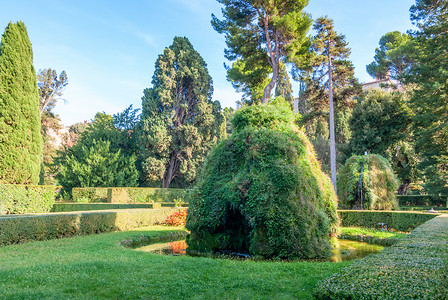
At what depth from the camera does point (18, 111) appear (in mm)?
16719

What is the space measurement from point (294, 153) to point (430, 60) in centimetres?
1928

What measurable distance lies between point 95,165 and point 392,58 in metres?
39.6

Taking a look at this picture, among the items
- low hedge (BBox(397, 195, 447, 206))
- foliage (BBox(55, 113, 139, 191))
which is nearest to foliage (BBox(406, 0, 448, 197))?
low hedge (BBox(397, 195, 447, 206))

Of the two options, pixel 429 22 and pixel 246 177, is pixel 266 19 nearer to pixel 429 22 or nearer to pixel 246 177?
pixel 429 22

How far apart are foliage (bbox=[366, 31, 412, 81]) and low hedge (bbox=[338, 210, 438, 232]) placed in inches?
960

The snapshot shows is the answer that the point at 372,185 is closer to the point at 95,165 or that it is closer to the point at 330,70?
the point at 330,70

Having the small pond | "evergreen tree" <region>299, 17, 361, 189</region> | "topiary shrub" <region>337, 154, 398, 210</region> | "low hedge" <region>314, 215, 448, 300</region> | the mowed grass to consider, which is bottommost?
the small pond

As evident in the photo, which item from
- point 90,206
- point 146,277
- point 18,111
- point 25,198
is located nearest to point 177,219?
point 90,206

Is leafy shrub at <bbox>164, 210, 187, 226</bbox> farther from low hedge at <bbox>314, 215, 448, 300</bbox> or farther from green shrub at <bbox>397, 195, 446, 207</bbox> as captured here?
green shrub at <bbox>397, 195, 446, 207</bbox>

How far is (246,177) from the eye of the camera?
759 centimetres

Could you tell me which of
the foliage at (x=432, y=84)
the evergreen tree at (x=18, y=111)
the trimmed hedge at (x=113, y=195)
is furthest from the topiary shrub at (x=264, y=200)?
the foliage at (x=432, y=84)

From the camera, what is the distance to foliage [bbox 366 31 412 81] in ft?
123

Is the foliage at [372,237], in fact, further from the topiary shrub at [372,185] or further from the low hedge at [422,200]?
the low hedge at [422,200]

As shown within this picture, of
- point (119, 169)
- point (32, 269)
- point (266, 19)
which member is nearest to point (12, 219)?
point (32, 269)
